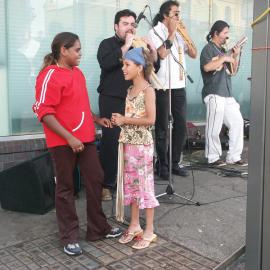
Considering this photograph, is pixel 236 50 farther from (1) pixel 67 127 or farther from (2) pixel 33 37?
(1) pixel 67 127

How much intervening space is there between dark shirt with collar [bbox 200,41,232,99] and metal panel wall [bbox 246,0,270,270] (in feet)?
12.5

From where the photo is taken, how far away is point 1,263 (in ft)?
11.4

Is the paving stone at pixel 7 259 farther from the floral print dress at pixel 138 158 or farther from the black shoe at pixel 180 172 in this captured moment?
the black shoe at pixel 180 172

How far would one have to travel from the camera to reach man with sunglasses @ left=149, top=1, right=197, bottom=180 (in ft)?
17.7

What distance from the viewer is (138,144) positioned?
3775mm

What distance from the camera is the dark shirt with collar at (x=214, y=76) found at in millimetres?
6449

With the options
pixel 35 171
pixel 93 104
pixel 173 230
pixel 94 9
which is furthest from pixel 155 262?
pixel 94 9

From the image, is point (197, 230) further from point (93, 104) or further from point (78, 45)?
point (93, 104)

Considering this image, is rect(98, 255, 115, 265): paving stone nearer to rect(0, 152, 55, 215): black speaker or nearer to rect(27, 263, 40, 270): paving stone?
rect(27, 263, 40, 270): paving stone

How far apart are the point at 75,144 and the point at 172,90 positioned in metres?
2.53

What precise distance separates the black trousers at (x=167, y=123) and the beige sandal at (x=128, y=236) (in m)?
2.01

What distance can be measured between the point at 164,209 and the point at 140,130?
1.23 metres

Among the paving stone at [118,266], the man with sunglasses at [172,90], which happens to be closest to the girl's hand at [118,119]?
the paving stone at [118,266]

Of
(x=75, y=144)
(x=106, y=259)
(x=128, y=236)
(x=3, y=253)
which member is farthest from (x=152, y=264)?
(x=3, y=253)
